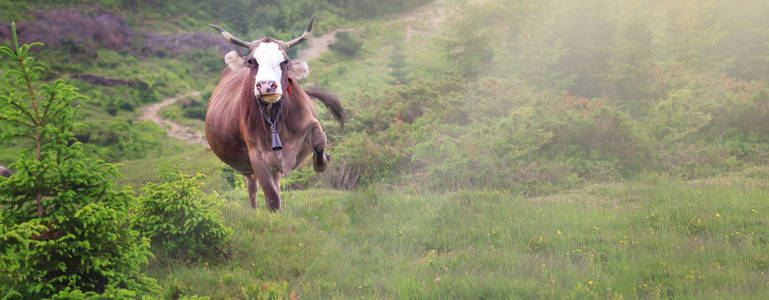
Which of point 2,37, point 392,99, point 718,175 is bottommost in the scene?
point 718,175

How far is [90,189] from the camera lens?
9.89ft

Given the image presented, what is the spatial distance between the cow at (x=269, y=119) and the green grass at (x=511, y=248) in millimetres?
958

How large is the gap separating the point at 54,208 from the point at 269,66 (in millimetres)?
2513

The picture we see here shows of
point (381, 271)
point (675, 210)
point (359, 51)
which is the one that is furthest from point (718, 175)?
point (359, 51)

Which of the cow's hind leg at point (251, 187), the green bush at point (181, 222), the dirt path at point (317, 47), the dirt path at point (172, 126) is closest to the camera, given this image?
the green bush at point (181, 222)

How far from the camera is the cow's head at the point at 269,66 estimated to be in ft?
15.1

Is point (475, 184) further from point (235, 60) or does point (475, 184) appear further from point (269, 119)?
point (235, 60)

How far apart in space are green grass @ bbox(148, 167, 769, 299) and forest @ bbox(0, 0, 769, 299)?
0.11ft

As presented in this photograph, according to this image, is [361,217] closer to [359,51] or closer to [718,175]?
[718,175]

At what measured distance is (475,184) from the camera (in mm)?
9859

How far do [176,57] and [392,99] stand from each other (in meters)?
29.0

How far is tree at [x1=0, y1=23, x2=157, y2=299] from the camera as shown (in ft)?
8.96

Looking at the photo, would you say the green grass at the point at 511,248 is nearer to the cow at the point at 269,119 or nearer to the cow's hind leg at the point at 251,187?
the cow's hind leg at the point at 251,187

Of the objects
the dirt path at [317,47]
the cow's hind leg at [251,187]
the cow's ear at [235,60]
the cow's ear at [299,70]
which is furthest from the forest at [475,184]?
the dirt path at [317,47]
